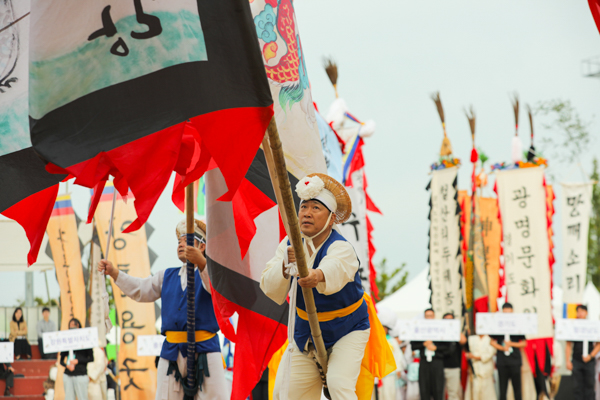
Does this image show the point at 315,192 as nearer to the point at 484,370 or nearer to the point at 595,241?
the point at 484,370

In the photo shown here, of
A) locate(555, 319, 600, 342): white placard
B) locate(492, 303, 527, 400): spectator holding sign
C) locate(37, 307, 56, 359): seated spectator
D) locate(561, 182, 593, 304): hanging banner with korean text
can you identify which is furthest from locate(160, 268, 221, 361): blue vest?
locate(37, 307, 56, 359): seated spectator

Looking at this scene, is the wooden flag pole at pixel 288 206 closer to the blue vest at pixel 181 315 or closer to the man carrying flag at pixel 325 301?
the man carrying flag at pixel 325 301

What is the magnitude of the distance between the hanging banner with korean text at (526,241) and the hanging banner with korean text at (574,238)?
558mm

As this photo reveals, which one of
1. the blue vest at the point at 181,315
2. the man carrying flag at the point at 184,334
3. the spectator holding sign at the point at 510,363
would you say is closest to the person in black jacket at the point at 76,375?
the man carrying flag at the point at 184,334

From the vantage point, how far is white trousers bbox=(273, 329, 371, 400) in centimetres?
328

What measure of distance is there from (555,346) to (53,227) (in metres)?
9.35

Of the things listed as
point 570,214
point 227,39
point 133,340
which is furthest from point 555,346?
point 227,39

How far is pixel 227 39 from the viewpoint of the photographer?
248 centimetres

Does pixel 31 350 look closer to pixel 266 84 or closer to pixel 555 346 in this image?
pixel 555 346

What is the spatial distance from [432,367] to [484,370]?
37.1 inches

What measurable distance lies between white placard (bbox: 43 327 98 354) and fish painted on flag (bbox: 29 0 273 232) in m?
7.96

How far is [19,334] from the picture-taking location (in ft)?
42.4

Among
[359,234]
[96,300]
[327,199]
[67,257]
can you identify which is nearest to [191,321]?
[327,199]

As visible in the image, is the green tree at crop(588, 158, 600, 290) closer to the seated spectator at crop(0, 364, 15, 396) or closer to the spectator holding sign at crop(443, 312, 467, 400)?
the spectator holding sign at crop(443, 312, 467, 400)
